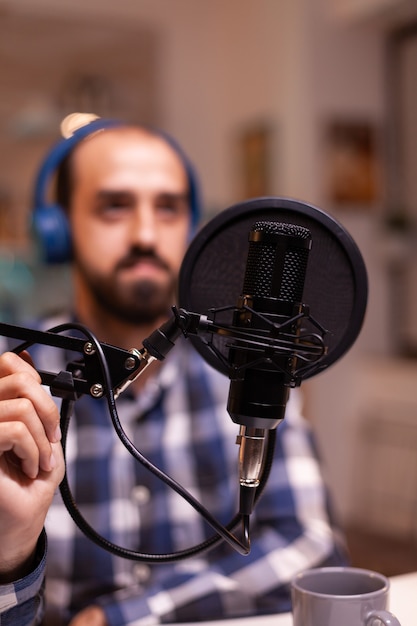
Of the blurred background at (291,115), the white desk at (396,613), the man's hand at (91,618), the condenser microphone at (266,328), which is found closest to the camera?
the condenser microphone at (266,328)

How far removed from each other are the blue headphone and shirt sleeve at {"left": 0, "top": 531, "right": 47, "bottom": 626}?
0.68 metres

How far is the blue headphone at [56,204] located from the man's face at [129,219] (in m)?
0.02

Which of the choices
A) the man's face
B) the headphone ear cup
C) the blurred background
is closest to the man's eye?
the man's face

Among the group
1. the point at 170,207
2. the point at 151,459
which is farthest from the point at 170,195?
the point at 151,459

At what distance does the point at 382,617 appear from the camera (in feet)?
1.83

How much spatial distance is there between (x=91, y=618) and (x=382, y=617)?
430mm

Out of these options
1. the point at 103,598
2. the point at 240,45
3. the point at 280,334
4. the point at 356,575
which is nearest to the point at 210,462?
the point at 103,598

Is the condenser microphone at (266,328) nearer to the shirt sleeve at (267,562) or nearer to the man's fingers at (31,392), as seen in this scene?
the man's fingers at (31,392)

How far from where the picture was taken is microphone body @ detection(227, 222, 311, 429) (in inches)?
20.8

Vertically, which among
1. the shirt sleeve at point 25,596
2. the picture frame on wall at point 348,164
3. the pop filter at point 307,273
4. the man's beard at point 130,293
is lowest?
the shirt sleeve at point 25,596

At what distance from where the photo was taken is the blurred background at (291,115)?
A: 314 cm

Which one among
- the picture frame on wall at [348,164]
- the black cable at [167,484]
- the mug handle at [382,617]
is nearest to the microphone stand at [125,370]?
the black cable at [167,484]

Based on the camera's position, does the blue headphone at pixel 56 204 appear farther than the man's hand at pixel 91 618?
Yes

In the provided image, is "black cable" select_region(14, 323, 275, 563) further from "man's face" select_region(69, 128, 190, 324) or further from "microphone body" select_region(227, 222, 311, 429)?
"man's face" select_region(69, 128, 190, 324)
